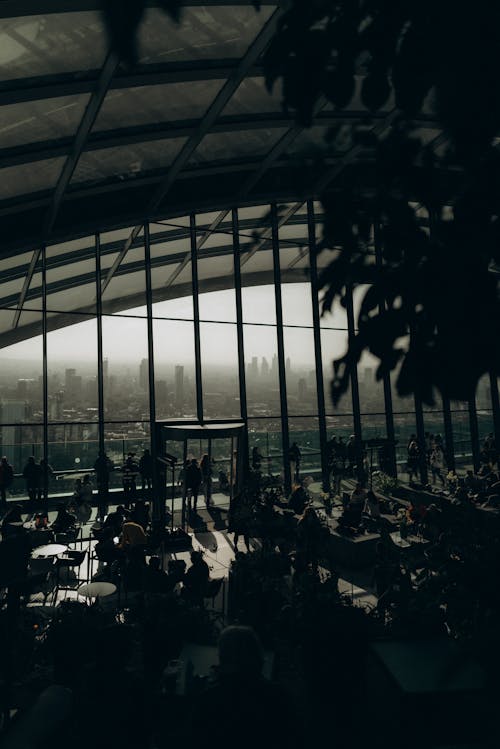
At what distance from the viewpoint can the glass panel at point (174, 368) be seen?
1507cm

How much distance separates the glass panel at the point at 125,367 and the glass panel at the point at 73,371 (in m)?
0.36

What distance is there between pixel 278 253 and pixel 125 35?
15.6m

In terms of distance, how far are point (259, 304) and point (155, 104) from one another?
7396mm

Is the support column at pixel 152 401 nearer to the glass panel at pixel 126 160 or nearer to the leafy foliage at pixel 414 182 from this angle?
the glass panel at pixel 126 160

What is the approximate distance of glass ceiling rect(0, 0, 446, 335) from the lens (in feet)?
26.3

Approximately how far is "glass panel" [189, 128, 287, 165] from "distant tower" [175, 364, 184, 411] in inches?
225

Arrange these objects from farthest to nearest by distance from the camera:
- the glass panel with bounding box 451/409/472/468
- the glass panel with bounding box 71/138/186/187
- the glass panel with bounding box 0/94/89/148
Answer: the glass panel with bounding box 451/409/472/468, the glass panel with bounding box 71/138/186/187, the glass panel with bounding box 0/94/89/148

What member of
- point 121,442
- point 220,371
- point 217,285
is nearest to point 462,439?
point 220,371

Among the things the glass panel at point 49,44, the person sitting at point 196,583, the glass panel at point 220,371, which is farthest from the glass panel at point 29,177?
the person sitting at point 196,583

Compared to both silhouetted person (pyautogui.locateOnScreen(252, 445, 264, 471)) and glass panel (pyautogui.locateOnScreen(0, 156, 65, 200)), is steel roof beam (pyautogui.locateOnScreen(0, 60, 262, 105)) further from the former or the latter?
silhouetted person (pyautogui.locateOnScreen(252, 445, 264, 471))

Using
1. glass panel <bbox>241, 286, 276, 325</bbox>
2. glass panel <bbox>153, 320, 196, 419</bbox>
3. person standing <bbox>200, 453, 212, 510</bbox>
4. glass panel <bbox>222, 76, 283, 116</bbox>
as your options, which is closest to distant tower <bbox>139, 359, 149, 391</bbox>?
glass panel <bbox>153, 320, 196, 419</bbox>

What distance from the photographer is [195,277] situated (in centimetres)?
1611

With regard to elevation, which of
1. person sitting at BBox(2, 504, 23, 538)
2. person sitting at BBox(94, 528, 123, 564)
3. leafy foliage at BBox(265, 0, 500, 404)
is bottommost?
person sitting at BBox(94, 528, 123, 564)

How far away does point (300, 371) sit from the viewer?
16969 mm
